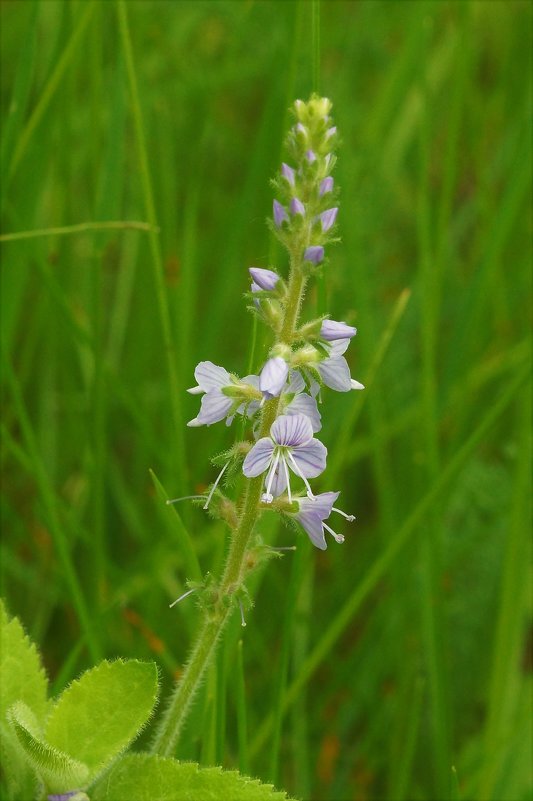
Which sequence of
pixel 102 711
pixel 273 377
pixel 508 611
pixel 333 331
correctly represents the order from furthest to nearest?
pixel 508 611
pixel 102 711
pixel 333 331
pixel 273 377

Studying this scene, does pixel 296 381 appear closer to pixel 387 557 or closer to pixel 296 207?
pixel 296 207

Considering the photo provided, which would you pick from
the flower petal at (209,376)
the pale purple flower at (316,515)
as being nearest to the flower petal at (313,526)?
the pale purple flower at (316,515)

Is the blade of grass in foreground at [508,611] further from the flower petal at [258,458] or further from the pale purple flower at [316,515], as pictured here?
the flower petal at [258,458]

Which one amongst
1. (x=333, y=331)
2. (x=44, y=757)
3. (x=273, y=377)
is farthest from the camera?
(x=44, y=757)

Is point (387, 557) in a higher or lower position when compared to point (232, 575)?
lower

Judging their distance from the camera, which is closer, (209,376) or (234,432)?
(209,376)

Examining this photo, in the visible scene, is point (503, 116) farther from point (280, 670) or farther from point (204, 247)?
point (280, 670)

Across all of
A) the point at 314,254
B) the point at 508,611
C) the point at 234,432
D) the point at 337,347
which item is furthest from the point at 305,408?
the point at 234,432
